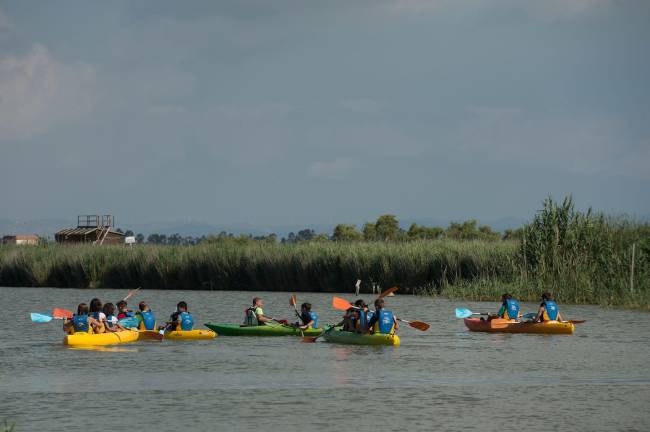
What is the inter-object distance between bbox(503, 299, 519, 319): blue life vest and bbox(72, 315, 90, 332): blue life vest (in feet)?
32.9

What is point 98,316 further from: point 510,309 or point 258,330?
point 510,309

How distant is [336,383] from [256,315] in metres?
8.33

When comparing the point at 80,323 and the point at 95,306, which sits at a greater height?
the point at 95,306

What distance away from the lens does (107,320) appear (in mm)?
25031

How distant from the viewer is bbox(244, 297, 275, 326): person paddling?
90.4ft

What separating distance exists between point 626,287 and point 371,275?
11148mm

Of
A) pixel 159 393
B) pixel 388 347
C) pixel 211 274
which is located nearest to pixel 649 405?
pixel 159 393

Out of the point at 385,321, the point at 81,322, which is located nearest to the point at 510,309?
the point at 385,321

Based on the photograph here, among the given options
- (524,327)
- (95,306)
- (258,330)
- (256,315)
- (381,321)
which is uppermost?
(95,306)

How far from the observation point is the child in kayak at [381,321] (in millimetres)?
24938

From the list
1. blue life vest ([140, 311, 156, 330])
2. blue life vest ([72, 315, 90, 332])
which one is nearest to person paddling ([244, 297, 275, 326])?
blue life vest ([140, 311, 156, 330])

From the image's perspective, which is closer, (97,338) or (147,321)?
(97,338)

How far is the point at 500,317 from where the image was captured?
93.7 feet

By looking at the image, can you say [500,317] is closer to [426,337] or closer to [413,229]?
[426,337]
